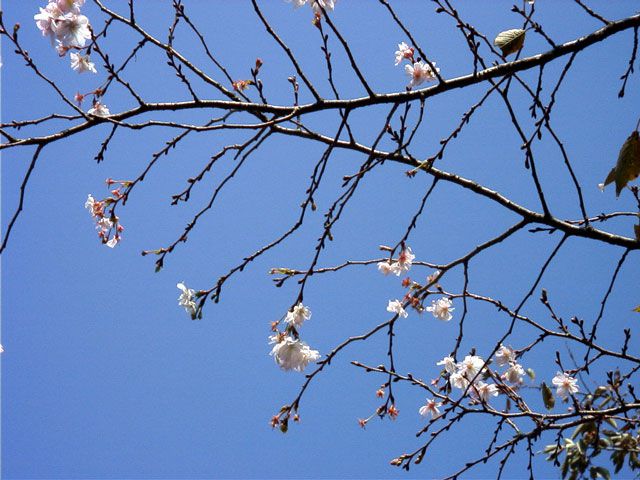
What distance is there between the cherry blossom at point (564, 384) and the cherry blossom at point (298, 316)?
62.9 inches

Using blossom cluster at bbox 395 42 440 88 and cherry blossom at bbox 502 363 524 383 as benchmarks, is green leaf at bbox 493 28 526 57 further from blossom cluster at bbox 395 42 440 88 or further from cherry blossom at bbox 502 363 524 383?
cherry blossom at bbox 502 363 524 383

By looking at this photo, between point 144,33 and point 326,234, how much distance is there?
0.83 meters

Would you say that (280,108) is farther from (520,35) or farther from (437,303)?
(437,303)

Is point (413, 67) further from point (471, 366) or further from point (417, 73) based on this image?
point (471, 366)

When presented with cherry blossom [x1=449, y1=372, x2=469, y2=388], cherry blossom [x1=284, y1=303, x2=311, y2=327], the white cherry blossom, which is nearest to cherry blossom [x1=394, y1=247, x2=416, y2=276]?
cherry blossom [x1=284, y1=303, x2=311, y2=327]

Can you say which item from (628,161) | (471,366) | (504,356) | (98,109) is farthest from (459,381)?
(98,109)

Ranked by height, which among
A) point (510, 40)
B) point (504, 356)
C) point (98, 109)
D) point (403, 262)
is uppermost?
point (98, 109)

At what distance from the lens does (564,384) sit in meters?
2.66

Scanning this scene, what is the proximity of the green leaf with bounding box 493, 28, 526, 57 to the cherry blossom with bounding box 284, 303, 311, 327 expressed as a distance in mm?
928

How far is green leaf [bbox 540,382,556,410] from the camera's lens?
95.4 inches

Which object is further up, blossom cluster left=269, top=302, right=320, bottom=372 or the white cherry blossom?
the white cherry blossom

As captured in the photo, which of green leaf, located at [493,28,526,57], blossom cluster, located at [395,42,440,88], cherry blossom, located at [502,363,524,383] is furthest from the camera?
cherry blossom, located at [502,363,524,383]

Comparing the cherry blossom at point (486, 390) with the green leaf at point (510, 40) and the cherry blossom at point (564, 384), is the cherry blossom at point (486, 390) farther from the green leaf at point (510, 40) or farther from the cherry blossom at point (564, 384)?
the green leaf at point (510, 40)

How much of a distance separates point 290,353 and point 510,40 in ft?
3.57
